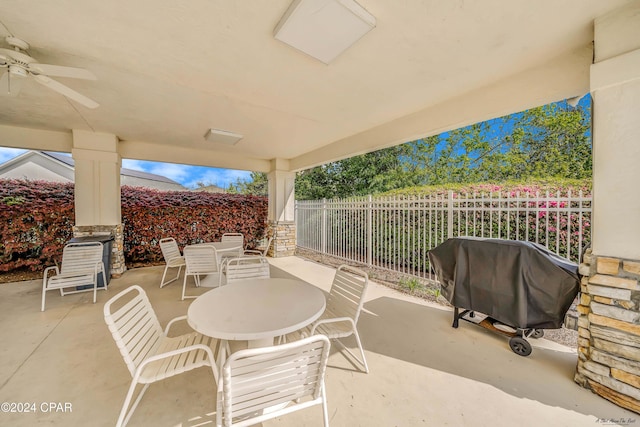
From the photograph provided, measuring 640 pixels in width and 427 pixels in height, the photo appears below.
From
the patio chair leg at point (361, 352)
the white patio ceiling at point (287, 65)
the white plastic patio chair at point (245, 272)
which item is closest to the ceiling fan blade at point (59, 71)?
the white patio ceiling at point (287, 65)

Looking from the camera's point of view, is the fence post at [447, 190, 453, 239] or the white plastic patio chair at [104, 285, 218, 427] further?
the fence post at [447, 190, 453, 239]

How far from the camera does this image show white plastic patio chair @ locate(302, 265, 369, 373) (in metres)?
1.92

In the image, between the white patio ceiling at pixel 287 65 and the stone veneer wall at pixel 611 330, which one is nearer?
the stone veneer wall at pixel 611 330

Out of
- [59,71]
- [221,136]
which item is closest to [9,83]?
[59,71]

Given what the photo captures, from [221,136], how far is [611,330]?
18.1ft

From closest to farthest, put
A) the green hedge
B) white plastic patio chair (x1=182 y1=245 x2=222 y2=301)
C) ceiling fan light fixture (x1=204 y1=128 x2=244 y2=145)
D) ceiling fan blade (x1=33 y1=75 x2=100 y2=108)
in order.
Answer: ceiling fan blade (x1=33 y1=75 x2=100 y2=108) < white plastic patio chair (x1=182 y1=245 x2=222 y2=301) < ceiling fan light fixture (x1=204 y1=128 x2=244 y2=145) < the green hedge

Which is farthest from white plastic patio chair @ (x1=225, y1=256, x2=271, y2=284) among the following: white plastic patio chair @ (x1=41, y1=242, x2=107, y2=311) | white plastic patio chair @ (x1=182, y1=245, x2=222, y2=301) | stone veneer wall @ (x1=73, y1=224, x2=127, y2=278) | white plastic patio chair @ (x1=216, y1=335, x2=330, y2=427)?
stone veneer wall @ (x1=73, y1=224, x2=127, y2=278)

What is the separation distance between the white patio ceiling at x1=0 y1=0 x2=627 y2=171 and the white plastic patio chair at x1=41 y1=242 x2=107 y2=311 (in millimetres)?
2129

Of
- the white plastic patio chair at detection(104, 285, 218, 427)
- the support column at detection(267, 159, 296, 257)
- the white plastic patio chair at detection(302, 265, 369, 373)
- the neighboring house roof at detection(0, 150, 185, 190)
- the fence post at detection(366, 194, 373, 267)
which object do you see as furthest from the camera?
the neighboring house roof at detection(0, 150, 185, 190)

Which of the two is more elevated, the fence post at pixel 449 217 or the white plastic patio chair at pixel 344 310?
the fence post at pixel 449 217

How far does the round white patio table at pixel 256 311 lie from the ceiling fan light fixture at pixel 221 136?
10.8 ft

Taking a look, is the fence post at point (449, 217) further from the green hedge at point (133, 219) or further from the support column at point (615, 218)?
the green hedge at point (133, 219)

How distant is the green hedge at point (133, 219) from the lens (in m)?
4.71

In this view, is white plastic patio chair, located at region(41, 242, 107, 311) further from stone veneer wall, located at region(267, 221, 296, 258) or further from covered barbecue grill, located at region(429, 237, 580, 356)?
covered barbecue grill, located at region(429, 237, 580, 356)
